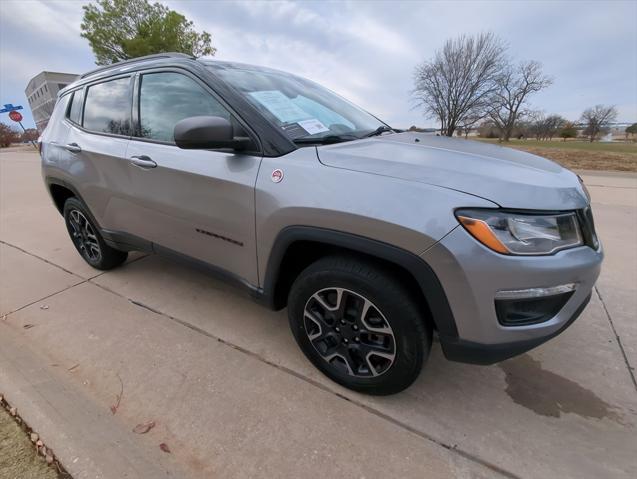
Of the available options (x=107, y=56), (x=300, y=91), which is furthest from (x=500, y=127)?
(x=300, y=91)

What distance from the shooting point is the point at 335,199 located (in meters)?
1.56

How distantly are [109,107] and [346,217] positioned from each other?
2306 mm

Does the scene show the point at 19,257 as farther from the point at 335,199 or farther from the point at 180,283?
the point at 335,199

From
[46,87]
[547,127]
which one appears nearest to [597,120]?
[547,127]

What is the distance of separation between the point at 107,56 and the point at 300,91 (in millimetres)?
30270

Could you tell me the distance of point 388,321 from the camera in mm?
1614

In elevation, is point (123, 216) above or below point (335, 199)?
below

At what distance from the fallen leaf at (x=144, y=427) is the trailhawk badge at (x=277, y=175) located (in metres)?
1.38

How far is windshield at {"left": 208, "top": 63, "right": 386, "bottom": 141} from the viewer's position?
6.39 feet

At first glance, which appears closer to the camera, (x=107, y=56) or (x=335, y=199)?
(x=335, y=199)

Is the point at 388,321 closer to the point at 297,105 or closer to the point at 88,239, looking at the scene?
the point at 297,105

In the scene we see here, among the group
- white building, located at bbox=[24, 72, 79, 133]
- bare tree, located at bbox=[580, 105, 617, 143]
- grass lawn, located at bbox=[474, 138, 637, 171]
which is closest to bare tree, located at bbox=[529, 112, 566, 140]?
bare tree, located at bbox=[580, 105, 617, 143]

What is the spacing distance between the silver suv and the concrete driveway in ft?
0.94

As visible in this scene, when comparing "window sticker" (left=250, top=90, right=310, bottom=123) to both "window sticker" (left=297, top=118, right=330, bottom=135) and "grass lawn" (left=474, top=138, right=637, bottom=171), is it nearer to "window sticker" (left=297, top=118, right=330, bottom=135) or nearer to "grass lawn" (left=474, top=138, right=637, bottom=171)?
"window sticker" (left=297, top=118, right=330, bottom=135)
